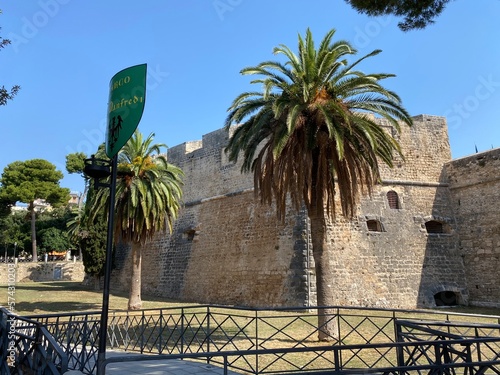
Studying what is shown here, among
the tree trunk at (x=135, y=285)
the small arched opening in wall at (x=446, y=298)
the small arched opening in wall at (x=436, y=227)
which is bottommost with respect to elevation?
the small arched opening in wall at (x=446, y=298)

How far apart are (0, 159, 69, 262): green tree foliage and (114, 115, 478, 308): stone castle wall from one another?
19.8 metres

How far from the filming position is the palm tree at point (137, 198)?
43.3 ft

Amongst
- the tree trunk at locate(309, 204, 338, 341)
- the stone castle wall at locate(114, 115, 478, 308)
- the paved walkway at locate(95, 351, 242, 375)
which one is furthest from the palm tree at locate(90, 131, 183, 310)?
the paved walkway at locate(95, 351, 242, 375)

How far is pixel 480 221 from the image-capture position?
15.4m

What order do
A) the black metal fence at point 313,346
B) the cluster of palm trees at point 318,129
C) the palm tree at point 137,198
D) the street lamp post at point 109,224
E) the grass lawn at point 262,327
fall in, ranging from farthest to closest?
the palm tree at point 137,198 → the cluster of palm trees at point 318,129 → the grass lawn at point 262,327 → the street lamp post at point 109,224 → the black metal fence at point 313,346

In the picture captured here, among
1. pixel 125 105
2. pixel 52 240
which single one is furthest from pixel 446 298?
pixel 52 240

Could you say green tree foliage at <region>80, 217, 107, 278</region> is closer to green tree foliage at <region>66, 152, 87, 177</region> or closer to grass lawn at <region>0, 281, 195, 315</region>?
grass lawn at <region>0, 281, 195, 315</region>

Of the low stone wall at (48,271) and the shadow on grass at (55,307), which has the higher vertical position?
the low stone wall at (48,271)

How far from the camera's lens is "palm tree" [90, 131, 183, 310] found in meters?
13.2

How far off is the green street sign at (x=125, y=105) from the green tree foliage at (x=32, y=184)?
33.6 m

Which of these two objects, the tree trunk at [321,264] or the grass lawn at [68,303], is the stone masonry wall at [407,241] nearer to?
the grass lawn at [68,303]

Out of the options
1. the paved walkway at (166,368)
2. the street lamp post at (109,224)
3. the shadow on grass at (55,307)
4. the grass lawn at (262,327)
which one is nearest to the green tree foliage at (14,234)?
the grass lawn at (262,327)

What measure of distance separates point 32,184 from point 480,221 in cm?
3346

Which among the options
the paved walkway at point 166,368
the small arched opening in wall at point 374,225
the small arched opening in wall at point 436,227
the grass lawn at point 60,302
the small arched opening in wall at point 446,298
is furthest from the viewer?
the small arched opening in wall at point 436,227
